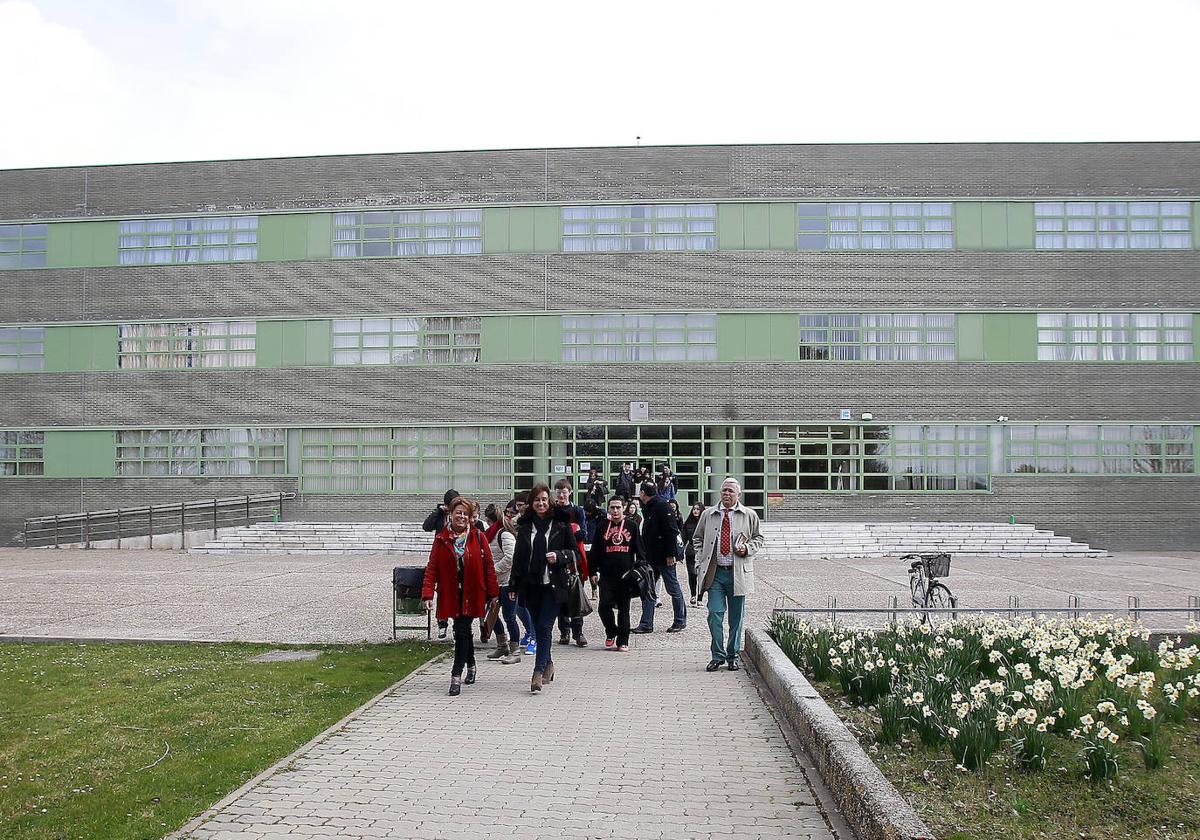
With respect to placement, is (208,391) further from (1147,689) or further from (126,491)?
(1147,689)

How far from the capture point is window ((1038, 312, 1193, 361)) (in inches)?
1238

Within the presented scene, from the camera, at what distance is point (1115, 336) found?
103 feet

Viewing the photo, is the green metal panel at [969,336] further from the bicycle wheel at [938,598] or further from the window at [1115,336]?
the bicycle wheel at [938,598]

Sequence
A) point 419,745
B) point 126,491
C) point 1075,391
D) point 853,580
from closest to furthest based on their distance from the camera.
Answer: point 419,745, point 853,580, point 1075,391, point 126,491

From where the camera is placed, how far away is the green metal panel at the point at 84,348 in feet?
111

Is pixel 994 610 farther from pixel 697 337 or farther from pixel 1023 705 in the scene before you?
pixel 697 337

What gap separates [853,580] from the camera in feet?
66.5

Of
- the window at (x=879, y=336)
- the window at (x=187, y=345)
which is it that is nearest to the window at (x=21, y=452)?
the window at (x=187, y=345)

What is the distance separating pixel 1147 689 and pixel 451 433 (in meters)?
26.9

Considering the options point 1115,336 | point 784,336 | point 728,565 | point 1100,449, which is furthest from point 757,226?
point 728,565

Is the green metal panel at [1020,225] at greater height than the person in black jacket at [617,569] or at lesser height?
greater

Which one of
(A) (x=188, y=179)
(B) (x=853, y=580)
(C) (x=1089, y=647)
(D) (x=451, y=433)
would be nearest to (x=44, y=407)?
(A) (x=188, y=179)

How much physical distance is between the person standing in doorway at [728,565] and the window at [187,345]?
2567cm

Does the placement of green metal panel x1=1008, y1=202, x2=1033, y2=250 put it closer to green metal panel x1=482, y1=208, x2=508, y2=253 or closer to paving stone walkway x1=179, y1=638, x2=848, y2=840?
green metal panel x1=482, y1=208, x2=508, y2=253
